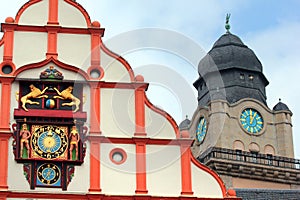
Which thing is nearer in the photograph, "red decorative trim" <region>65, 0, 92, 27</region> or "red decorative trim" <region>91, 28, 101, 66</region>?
"red decorative trim" <region>91, 28, 101, 66</region>

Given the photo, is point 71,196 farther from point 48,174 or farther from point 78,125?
point 78,125

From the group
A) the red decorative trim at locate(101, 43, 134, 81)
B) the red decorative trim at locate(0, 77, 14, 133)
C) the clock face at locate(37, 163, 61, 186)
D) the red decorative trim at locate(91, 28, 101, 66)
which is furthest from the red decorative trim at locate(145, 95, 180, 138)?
the red decorative trim at locate(0, 77, 14, 133)

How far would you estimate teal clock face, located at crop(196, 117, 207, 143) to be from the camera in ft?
203

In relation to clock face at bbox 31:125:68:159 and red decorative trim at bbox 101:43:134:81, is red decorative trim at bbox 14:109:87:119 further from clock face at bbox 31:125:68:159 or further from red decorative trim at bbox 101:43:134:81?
red decorative trim at bbox 101:43:134:81

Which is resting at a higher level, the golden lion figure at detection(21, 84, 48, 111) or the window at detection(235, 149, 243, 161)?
the window at detection(235, 149, 243, 161)

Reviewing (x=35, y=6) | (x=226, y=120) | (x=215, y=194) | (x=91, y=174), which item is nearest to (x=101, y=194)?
(x=91, y=174)

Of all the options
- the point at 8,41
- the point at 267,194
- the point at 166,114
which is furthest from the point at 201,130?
the point at 8,41

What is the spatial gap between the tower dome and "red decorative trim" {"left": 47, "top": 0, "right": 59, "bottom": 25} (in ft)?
81.3

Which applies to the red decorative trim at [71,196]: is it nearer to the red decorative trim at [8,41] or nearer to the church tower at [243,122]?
the red decorative trim at [8,41]

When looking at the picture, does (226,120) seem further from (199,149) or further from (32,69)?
(32,69)

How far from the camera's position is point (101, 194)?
33656mm

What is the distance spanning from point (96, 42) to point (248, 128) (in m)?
27.4

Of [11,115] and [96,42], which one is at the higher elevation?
[96,42]

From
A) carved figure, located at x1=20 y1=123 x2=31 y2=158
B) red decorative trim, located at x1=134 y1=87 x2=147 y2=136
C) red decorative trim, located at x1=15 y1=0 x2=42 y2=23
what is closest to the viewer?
carved figure, located at x1=20 y1=123 x2=31 y2=158
